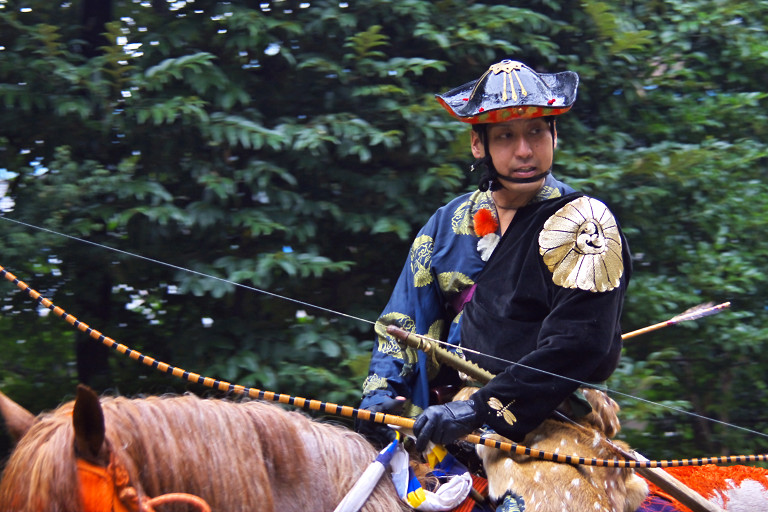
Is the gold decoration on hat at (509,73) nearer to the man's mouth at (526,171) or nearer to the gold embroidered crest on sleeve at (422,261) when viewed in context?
the man's mouth at (526,171)

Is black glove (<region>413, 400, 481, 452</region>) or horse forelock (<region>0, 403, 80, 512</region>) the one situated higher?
horse forelock (<region>0, 403, 80, 512</region>)

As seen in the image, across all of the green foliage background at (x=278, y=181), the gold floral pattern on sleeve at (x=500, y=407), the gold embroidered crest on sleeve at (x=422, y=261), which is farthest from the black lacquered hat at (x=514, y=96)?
the green foliage background at (x=278, y=181)

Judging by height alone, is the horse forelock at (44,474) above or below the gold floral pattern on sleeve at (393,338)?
above

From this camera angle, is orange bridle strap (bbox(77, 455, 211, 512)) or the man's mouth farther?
the man's mouth

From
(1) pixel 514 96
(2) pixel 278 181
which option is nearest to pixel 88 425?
(1) pixel 514 96

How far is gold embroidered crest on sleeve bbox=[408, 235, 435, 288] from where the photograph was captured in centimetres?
281

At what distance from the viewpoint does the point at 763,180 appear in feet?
16.3

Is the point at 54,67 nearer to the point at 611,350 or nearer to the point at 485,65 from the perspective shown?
the point at 485,65

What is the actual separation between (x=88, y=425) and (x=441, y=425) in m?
0.94

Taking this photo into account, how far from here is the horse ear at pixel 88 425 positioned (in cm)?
166

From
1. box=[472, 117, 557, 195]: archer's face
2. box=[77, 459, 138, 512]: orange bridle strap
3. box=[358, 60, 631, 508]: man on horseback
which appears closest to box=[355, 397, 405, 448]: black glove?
box=[358, 60, 631, 508]: man on horseback

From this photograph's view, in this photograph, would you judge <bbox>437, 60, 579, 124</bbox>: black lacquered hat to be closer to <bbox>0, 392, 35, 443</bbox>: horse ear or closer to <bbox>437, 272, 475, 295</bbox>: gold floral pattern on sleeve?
<bbox>437, 272, 475, 295</bbox>: gold floral pattern on sleeve

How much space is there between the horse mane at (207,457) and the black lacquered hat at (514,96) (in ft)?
3.55

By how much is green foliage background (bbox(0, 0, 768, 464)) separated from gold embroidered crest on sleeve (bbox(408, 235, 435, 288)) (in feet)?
2.79
